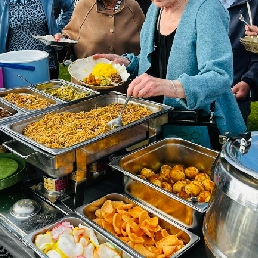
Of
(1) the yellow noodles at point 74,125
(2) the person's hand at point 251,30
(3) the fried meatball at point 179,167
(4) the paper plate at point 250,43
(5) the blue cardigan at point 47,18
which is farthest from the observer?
(5) the blue cardigan at point 47,18

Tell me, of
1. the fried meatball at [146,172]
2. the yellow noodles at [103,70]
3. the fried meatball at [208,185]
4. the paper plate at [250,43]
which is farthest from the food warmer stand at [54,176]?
the paper plate at [250,43]

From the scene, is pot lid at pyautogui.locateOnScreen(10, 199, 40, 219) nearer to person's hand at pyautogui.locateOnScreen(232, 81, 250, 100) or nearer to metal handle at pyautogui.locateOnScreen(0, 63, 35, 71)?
metal handle at pyautogui.locateOnScreen(0, 63, 35, 71)

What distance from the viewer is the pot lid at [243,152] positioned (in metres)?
0.90

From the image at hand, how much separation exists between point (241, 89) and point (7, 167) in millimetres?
1802

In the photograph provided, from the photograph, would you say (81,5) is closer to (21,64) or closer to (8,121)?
(21,64)

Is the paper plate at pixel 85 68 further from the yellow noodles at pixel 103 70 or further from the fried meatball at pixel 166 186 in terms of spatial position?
the fried meatball at pixel 166 186

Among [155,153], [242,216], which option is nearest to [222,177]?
[242,216]

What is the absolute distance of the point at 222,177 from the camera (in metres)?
0.94

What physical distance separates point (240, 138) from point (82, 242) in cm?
64

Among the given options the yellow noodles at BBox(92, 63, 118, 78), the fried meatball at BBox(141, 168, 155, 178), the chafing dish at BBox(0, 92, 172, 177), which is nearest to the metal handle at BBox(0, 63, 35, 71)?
the yellow noodles at BBox(92, 63, 118, 78)

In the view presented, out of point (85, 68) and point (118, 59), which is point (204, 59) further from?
point (85, 68)

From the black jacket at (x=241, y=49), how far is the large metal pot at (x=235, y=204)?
1858 millimetres

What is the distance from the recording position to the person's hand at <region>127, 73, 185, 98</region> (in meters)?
A: 1.55

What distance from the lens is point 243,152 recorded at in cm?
97
